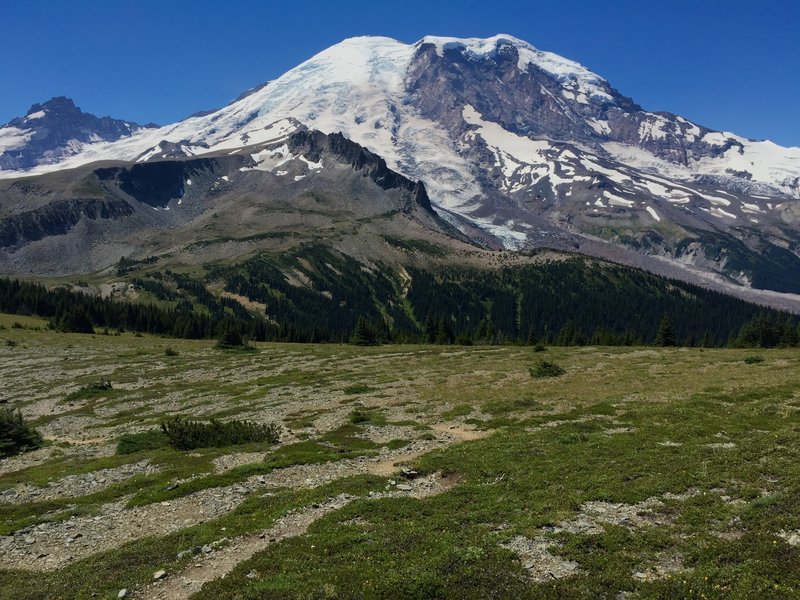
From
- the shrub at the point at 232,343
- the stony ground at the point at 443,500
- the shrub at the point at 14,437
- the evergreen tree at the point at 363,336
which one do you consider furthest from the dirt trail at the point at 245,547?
the evergreen tree at the point at 363,336

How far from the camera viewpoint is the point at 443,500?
21.5 meters

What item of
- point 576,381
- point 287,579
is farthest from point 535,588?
point 576,381

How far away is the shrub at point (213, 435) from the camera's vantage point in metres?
35.4

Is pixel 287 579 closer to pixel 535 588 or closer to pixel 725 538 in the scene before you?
pixel 535 588

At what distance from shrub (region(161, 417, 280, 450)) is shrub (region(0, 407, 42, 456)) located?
1140 centimetres

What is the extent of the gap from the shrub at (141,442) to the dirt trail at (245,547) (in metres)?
19.7

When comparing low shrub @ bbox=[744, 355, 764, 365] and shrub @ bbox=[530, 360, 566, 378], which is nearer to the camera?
shrub @ bbox=[530, 360, 566, 378]

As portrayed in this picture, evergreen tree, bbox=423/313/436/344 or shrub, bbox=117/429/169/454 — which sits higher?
shrub, bbox=117/429/169/454

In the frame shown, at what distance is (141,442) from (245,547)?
22184 millimetres

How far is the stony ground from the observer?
1493 centimetres

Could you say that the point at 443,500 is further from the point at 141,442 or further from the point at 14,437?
the point at 14,437

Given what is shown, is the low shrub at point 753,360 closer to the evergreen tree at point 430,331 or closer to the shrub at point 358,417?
the shrub at point 358,417

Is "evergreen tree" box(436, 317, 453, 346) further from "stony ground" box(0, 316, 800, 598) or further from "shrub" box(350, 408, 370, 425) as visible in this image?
"shrub" box(350, 408, 370, 425)

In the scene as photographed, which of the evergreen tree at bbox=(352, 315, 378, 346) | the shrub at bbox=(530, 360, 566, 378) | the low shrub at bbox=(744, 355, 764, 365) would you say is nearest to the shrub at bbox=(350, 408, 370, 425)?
the shrub at bbox=(530, 360, 566, 378)
